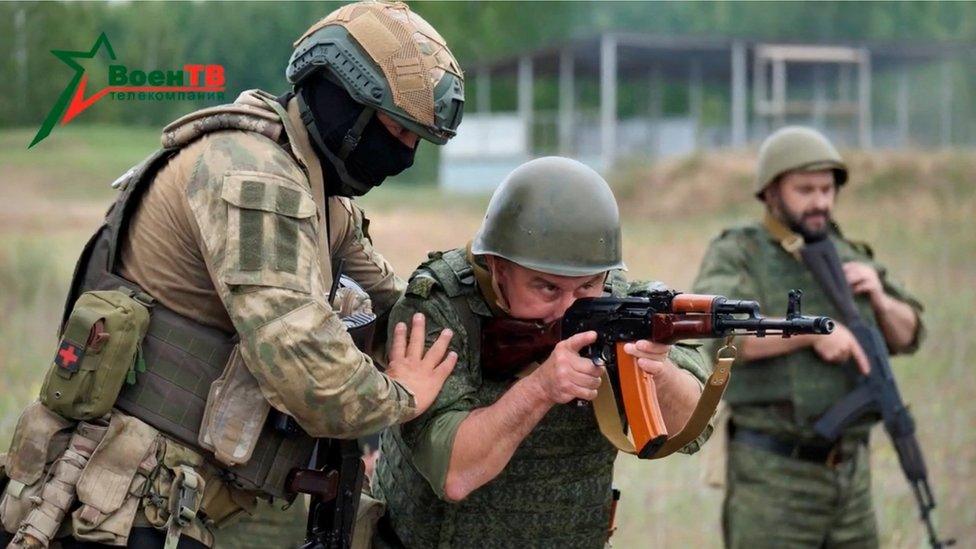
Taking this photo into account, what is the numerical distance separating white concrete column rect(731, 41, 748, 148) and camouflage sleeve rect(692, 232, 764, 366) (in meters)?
20.6

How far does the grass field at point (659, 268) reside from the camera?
8.02 metres

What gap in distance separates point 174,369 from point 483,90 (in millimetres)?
24293

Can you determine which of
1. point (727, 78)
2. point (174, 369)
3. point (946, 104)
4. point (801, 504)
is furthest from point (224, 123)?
point (727, 78)

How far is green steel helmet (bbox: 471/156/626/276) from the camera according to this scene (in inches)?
136

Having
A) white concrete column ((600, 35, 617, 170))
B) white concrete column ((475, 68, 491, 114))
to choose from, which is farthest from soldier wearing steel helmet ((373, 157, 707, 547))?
white concrete column ((475, 68, 491, 114))

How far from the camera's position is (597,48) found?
24.7 metres

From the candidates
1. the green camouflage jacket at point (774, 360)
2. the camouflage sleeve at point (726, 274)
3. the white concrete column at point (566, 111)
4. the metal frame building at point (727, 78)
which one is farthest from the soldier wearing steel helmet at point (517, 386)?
the white concrete column at point (566, 111)

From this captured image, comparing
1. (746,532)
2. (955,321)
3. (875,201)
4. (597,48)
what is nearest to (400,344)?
(746,532)

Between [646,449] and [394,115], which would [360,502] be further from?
[394,115]

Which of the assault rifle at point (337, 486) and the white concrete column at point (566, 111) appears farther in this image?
the white concrete column at point (566, 111)

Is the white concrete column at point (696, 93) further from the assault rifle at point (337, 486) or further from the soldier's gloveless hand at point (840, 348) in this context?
the assault rifle at point (337, 486)

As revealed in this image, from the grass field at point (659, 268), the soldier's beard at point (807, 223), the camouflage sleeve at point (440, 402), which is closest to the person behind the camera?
the camouflage sleeve at point (440, 402)

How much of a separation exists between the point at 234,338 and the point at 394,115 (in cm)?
67

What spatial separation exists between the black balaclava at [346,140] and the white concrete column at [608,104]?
64.9 ft
